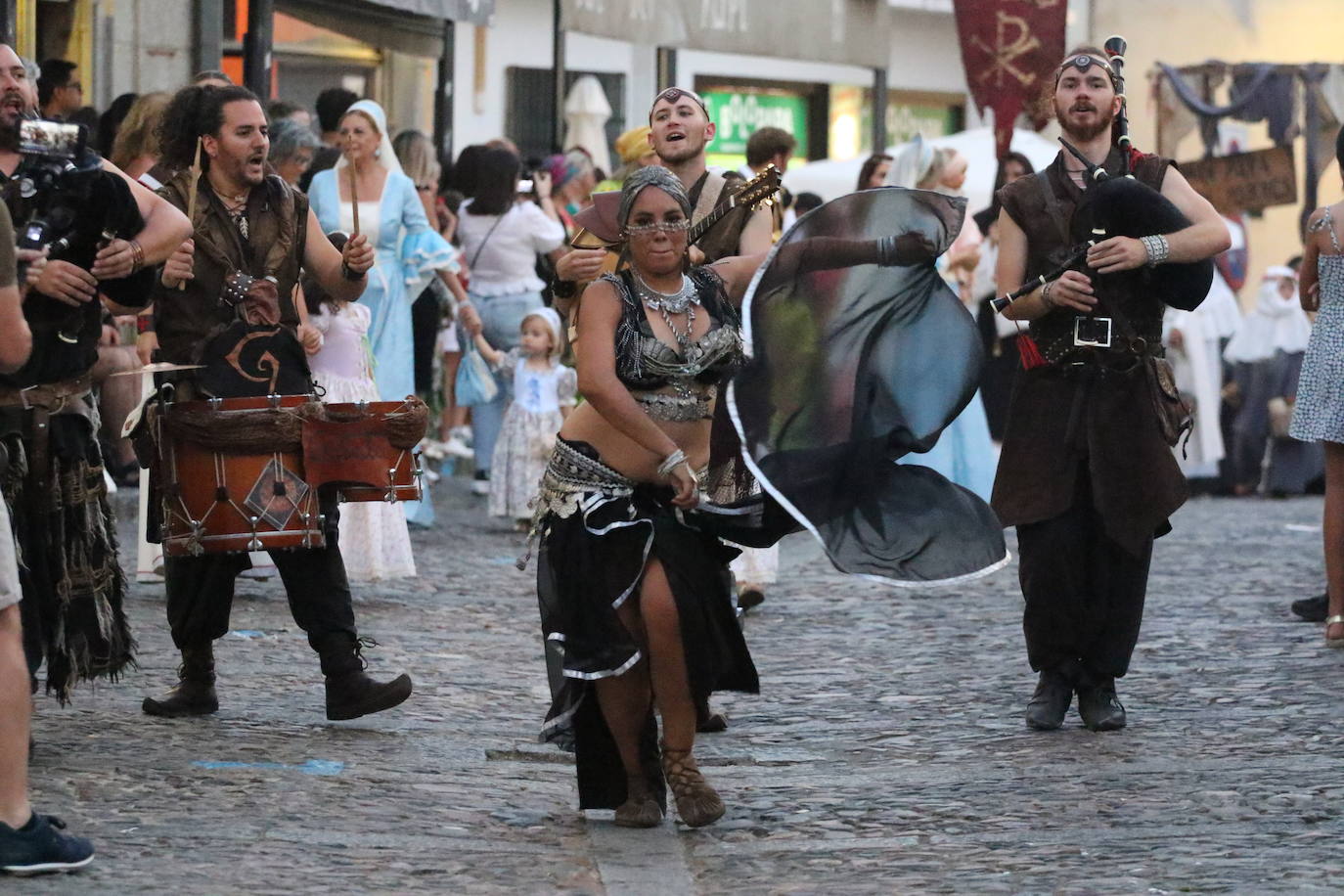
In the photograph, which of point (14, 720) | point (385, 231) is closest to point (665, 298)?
point (14, 720)

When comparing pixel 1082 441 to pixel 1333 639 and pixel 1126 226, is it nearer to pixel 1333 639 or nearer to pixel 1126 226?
pixel 1126 226

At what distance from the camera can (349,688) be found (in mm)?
7715

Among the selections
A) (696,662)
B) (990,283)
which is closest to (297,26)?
(990,283)

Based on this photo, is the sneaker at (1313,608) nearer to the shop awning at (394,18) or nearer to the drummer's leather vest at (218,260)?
the drummer's leather vest at (218,260)

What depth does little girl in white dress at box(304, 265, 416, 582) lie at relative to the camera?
35.7ft

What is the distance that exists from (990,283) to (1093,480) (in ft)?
32.4

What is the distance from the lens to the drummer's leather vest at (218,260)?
7.76m

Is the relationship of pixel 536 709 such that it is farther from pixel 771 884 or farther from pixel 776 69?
pixel 776 69

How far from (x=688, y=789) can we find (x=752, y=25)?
56.2 ft

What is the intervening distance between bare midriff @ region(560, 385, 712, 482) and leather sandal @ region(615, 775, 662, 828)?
79 cm

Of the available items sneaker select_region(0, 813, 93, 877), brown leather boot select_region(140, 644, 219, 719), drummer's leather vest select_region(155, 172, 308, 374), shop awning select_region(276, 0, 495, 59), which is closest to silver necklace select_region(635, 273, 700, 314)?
drummer's leather vest select_region(155, 172, 308, 374)

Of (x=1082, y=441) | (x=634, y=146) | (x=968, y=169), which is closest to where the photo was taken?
(x=1082, y=441)

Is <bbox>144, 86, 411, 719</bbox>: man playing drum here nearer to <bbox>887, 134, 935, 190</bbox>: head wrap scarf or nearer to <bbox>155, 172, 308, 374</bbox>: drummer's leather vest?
<bbox>155, 172, 308, 374</bbox>: drummer's leather vest

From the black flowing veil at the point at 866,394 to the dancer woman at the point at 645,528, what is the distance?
0.07 m
